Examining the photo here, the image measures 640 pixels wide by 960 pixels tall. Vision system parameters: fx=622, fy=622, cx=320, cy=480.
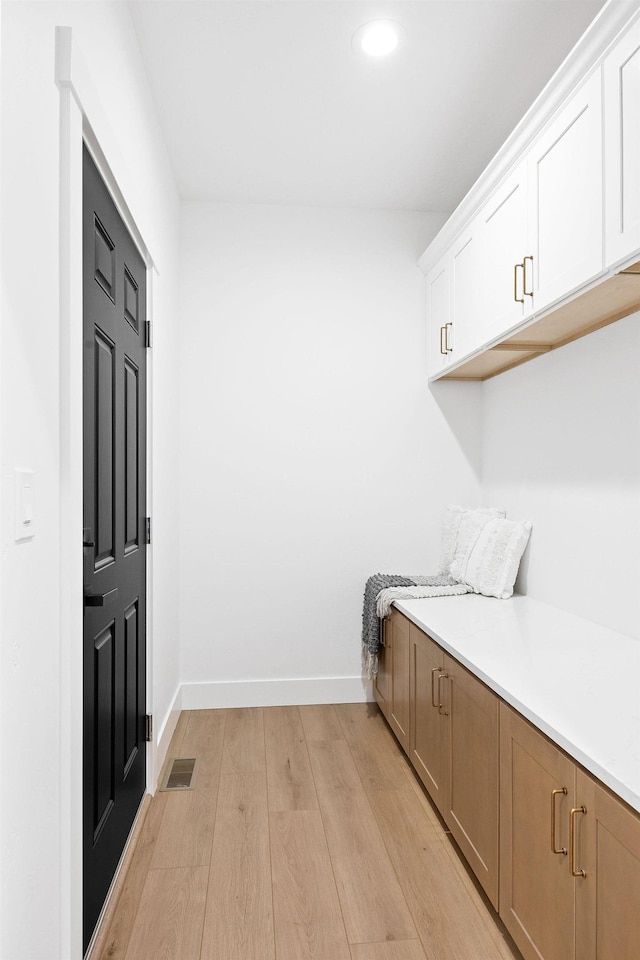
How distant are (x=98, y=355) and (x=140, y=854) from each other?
1.59m

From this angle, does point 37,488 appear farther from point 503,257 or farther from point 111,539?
point 503,257

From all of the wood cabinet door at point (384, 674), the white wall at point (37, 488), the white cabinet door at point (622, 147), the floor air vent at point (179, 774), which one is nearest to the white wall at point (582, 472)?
the white cabinet door at point (622, 147)

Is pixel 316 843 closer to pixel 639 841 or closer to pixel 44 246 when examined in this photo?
pixel 639 841

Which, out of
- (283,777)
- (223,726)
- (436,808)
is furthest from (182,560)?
(436,808)

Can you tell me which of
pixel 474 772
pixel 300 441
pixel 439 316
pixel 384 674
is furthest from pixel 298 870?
pixel 439 316

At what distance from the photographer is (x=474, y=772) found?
1825 millimetres

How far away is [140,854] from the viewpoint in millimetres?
2021

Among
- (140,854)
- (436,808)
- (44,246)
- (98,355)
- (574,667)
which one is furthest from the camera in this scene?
(436,808)

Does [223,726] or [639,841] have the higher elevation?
[639,841]

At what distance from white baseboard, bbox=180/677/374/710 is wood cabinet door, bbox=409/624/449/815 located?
0.87 metres

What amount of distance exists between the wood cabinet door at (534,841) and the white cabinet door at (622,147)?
4.06ft

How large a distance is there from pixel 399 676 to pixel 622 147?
7.07 feet

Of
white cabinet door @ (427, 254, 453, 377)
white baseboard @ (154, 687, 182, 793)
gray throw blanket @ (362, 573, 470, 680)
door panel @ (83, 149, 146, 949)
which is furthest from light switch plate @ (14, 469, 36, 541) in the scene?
white cabinet door @ (427, 254, 453, 377)

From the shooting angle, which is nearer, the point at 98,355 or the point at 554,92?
the point at 98,355
